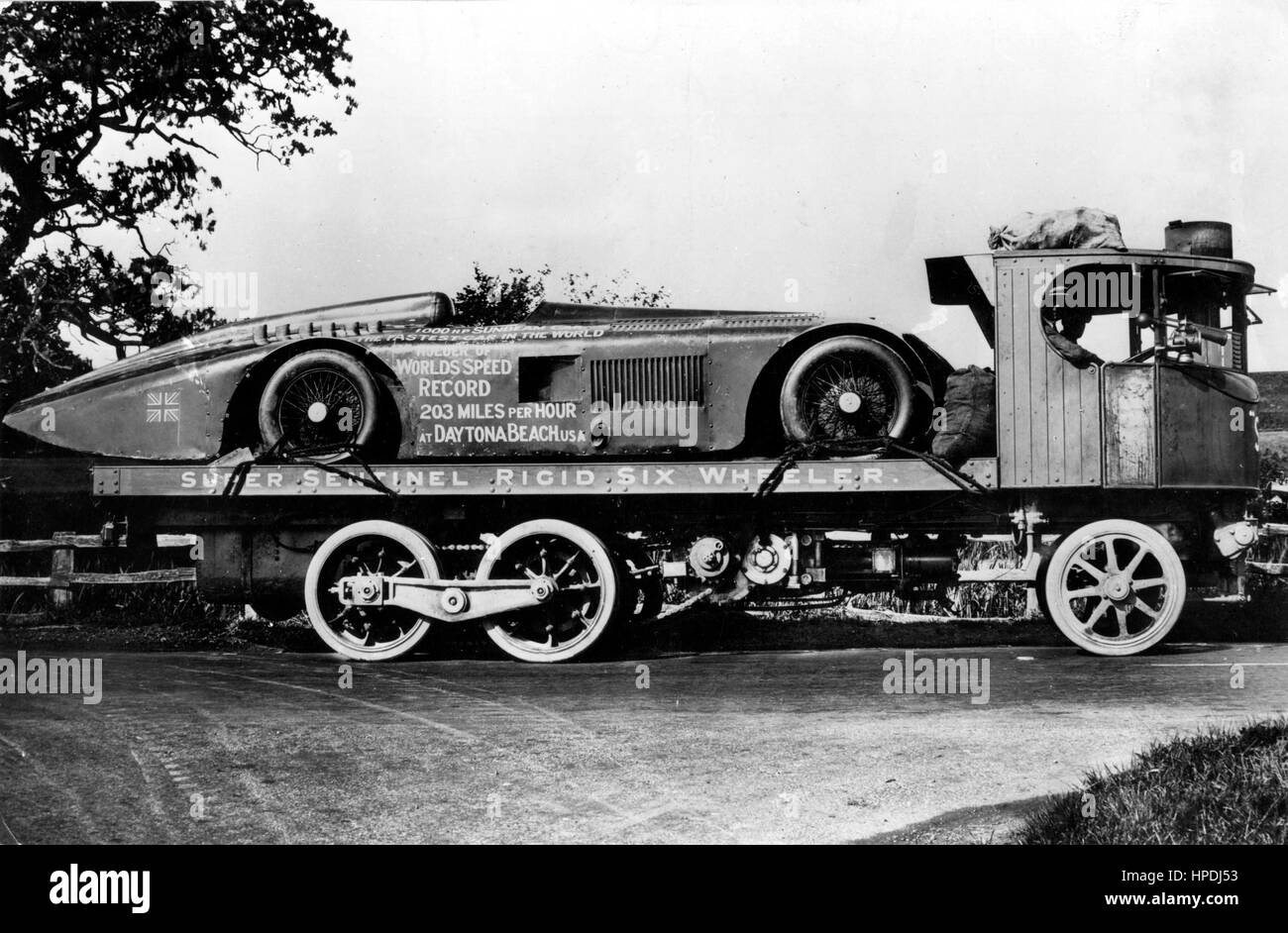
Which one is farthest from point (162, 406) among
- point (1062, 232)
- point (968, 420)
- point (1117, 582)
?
point (1117, 582)

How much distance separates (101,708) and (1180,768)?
630cm

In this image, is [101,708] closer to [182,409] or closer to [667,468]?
[182,409]

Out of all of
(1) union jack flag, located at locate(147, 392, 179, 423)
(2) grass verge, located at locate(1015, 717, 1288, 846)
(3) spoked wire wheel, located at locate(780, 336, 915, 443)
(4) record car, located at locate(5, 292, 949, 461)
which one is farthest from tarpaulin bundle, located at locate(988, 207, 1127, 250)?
(1) union jack flag, located at locate(147, 392, 179, 423)

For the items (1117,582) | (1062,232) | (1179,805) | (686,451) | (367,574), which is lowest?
(1179,805)

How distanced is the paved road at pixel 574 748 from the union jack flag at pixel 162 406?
2285 mm

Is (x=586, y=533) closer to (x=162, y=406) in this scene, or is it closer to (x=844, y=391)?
(x=844, y=391)

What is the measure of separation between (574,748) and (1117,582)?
4.73 meters

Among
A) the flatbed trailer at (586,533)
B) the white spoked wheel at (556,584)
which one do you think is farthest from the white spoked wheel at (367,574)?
the white spoked wheel at (556,584)

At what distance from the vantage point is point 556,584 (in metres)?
9.55

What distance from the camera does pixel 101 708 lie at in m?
7.65

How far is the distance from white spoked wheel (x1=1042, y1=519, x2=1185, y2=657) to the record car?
1490mm

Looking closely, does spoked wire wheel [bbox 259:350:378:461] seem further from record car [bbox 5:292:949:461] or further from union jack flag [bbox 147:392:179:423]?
union jack flag [bbox 147:392:179:423]

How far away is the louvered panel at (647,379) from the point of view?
9648mm

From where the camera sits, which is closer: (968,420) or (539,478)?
(968,420)
